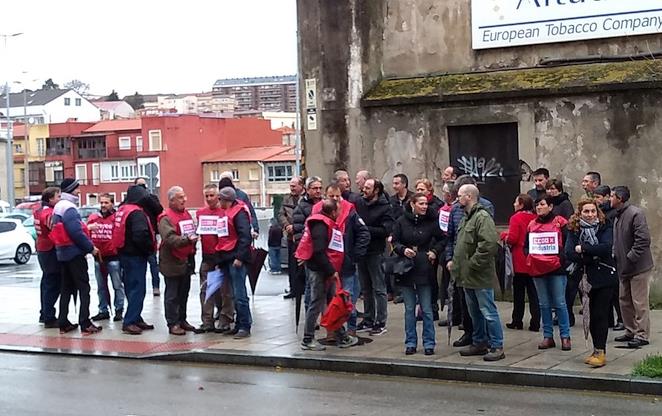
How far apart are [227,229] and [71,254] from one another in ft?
7.52

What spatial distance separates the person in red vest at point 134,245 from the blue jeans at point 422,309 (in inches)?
156

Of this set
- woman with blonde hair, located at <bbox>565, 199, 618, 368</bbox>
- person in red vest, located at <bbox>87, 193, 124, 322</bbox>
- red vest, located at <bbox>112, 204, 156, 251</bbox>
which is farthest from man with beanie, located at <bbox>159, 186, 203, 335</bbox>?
woman with blonde hair, located at <bbox>565, 199, 618, 368</bbox>

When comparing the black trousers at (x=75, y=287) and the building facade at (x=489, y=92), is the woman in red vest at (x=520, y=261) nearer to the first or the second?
the building facade at (x=489, y=92)

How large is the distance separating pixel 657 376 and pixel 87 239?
297 inches

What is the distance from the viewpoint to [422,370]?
10797 millimetres

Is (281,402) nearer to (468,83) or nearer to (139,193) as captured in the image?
(139,193)

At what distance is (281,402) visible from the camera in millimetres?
9586

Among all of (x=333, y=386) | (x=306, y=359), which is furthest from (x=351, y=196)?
(x=333, y=386)

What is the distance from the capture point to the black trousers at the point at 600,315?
33.6 ft

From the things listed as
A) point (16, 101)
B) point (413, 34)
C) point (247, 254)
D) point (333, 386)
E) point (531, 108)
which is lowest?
point (333, 386)

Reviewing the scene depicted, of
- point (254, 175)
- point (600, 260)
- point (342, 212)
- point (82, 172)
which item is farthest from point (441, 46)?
point (82, 172)

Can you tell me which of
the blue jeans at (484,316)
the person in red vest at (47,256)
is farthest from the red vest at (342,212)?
the person in red vest at (47,256)

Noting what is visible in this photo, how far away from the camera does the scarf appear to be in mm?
10391

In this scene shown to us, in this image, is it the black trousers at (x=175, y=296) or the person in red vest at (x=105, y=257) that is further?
the person in red vest at (x=105, y=257)
